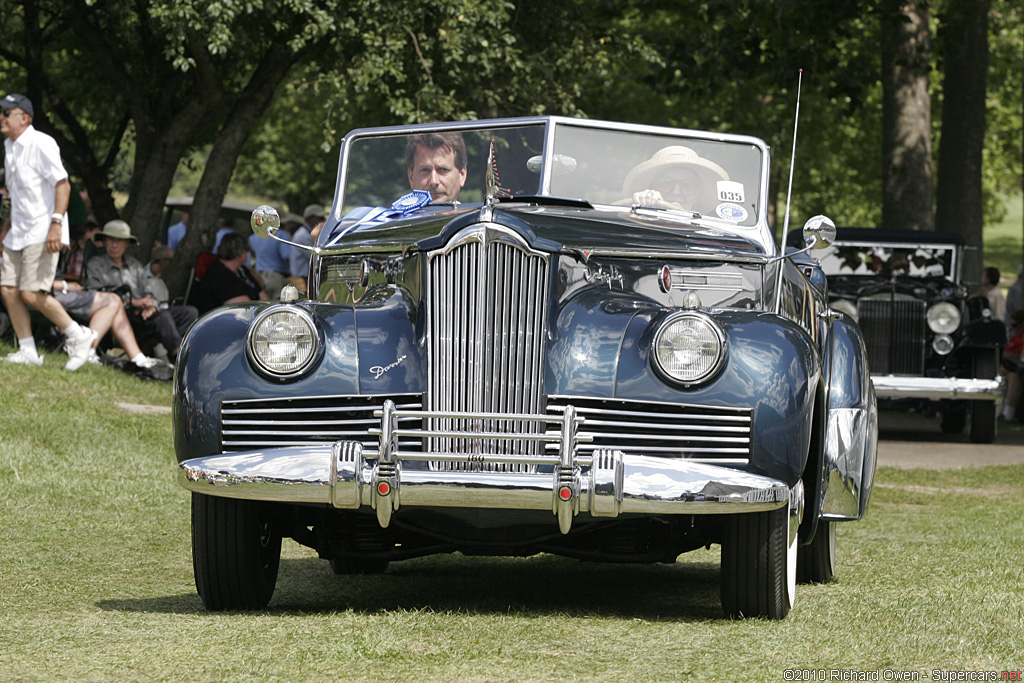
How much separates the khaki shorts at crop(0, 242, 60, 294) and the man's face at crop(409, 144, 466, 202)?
5370 millimetres

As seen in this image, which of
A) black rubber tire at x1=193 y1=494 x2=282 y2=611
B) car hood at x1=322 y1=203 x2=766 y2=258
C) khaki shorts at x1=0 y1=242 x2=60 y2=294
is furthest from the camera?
khaki shorts at x1=0 y1=242 x2=60 y2=294

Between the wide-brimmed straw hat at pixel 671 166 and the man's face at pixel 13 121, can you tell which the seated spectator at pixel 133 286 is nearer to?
the man's face at pixel 13 121

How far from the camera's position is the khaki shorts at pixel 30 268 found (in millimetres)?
10906

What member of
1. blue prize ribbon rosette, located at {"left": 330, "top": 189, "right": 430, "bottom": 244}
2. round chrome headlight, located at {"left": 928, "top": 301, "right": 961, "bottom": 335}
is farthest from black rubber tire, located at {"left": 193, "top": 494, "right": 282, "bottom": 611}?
round chrome headlight, located at {"left": 928, "top": 301, "right": 961, "bottom": 335}

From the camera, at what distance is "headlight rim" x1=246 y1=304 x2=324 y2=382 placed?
4902mm

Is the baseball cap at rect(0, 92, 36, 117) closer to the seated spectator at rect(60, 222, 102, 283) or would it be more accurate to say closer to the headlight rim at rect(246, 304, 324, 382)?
the seated spectator at rect(60, 222, 102, 283)

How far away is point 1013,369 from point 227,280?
8.70m

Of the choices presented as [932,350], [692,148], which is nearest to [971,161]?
[932,350]

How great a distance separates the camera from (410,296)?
17.1ft

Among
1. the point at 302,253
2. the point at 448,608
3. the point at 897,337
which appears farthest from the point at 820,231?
the point at 302,253

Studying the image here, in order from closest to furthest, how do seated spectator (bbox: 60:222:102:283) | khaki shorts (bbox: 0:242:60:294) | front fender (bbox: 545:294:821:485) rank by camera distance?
1. front fender (bbox: 545:294:821:485)
2. khaki shorts (bbox: 0:242:60:294)
3. seated spectator (bbox: 60:222:102:283)

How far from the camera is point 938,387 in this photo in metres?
13.8

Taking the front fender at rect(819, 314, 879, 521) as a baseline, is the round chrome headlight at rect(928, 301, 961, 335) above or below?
above

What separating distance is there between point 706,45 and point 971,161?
12.5 ft
